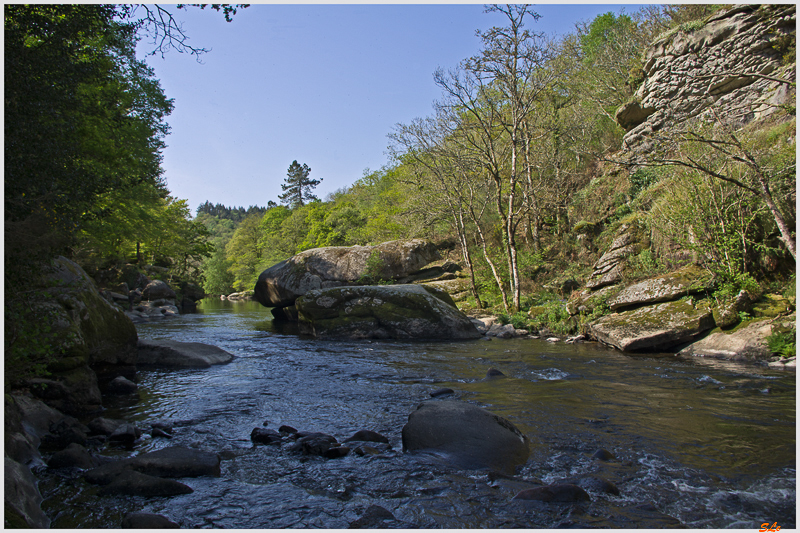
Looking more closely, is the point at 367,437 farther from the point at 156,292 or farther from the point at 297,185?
the point at 297,185

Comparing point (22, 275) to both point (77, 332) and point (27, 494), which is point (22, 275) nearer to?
point (27, 494)

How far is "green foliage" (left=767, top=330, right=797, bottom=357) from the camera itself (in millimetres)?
8922

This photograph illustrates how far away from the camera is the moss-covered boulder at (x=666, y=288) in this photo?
11.4 meters

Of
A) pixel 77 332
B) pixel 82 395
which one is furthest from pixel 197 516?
pixel 77 332

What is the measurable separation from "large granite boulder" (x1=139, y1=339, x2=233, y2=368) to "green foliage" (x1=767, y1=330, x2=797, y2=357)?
12.3m

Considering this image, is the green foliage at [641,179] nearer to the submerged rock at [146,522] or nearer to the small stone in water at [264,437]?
the small stone in water at [264,437]

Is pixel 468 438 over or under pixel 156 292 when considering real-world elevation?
under

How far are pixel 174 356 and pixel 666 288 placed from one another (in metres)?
12.9

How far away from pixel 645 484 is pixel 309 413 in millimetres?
4441

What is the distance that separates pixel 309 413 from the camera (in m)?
6.51

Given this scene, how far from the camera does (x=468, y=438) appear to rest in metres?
4.94

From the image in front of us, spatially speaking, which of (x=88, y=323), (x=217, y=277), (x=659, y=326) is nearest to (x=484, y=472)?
(x=88, y=323)

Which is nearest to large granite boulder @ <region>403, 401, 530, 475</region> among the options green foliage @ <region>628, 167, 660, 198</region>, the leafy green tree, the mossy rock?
the mossy rock

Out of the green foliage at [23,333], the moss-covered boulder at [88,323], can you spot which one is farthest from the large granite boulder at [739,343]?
the moss-covered boulder at [88,323]
